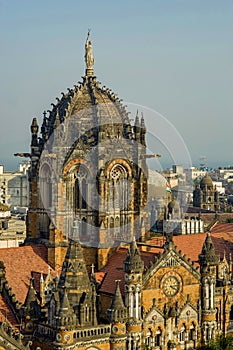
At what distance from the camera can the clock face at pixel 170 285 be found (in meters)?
52.0

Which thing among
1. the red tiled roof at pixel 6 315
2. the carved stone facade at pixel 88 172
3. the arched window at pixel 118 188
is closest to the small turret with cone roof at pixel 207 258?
the carved stone facade at pixel 88 172

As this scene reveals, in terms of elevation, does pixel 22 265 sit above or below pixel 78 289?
above

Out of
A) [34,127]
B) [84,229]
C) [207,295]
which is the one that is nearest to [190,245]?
[207,295]

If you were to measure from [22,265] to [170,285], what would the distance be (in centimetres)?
1049

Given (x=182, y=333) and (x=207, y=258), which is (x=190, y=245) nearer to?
(x=207, y=258)

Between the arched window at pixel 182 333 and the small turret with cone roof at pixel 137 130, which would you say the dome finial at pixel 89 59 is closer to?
the small turret with cone roof at pixel 137 130

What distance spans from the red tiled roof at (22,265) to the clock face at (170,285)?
8448 millimetres

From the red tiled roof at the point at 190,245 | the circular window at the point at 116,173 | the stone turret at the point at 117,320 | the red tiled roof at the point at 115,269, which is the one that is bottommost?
the stone turret at the point at 117,320

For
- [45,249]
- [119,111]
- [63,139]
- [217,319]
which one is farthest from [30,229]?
[217,319]

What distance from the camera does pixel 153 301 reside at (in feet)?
168

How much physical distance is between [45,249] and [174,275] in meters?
9.76

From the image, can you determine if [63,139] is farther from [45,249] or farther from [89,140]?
[45,249]

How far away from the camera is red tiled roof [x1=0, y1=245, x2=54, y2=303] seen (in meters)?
50.3

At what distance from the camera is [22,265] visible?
52.1 m
